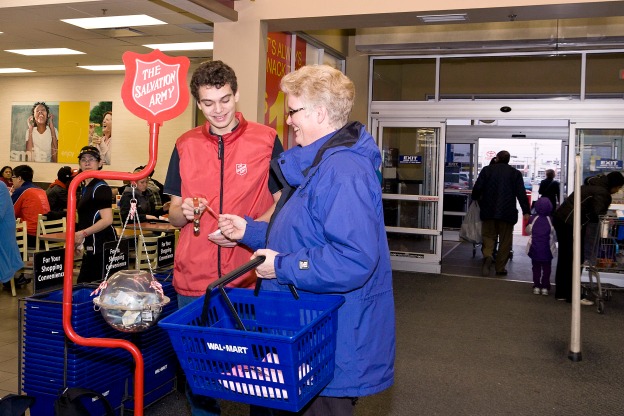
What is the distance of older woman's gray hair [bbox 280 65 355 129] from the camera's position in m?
2.29

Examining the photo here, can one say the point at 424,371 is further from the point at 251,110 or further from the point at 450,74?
the point at 450,74

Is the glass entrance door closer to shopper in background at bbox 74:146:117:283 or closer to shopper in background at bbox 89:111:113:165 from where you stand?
shopper in background at bbox 74:146:117:283

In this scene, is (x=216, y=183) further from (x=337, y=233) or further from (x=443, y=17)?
(x=443, y=17)

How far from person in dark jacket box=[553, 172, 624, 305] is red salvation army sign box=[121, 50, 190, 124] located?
6.54 meters

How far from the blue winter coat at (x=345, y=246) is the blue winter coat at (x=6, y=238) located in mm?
2958

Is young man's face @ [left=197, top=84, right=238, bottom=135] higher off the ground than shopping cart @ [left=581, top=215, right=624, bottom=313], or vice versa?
young man's face @ [left=197, top=84, right=238, bottom=135]

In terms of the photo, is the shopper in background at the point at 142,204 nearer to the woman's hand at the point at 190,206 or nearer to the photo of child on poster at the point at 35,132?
the photo of child on poster at the point at 35,132

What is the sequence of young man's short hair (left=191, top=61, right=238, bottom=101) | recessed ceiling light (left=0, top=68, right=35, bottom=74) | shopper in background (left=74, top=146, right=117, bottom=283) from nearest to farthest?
young man's short hair (left=191, top=61, right=238, bottom=101)
shopper in background (left=74, top=146, right=117, bottom=283)
recessed ceiling light (left=0, top=68, right=35, bottom=74)

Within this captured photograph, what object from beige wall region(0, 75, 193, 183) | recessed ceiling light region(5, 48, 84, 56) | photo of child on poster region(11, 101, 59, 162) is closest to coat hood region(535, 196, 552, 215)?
beige wall region(0, 75, 193, 183)

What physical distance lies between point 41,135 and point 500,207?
10.1 m

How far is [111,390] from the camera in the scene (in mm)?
3932

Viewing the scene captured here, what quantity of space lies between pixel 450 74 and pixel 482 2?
5967 millimetres

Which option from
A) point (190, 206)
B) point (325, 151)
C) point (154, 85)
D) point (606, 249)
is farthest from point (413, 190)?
point (325, 151)

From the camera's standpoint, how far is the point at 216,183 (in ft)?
10.1
